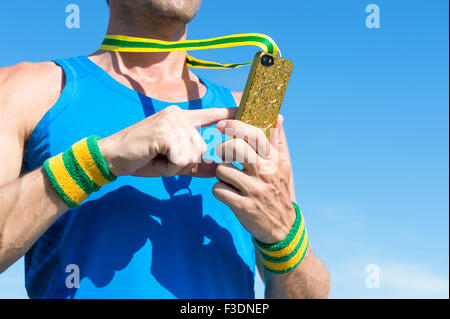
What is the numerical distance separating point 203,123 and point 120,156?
0.39m

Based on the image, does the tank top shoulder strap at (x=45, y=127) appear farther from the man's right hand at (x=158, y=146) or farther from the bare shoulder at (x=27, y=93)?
the man's right hand at (x=158, y=146)

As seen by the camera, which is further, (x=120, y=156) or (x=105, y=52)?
(x=105, y=52)

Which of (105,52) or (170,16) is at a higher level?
(170,16)

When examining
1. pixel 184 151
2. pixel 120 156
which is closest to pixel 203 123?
pixel 184 151

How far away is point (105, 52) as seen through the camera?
116 inches

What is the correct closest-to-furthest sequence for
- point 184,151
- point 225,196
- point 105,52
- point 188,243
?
1. point 184,151
2. point 225,196
3. point 188,243
4. point 105,52

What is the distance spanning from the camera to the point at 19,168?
2455 mm

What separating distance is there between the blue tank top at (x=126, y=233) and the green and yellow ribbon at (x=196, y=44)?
26cm

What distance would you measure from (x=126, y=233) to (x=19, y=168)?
63 centimetres

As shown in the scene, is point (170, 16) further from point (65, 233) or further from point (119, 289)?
point (119, 289)

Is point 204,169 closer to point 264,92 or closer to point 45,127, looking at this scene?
point 264,92

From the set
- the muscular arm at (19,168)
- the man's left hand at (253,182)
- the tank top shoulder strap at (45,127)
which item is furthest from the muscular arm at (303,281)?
the tank top shoulder strap at (45,127)

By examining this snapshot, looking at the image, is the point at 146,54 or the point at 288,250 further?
the point at 146,54

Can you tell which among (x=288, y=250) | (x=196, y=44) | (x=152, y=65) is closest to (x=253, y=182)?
(x=288, y=250)
